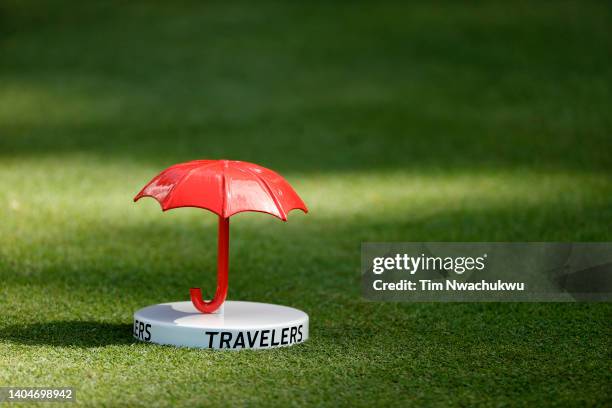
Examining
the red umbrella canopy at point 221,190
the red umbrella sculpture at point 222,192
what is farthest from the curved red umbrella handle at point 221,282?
the red umbrella canopy at point 221,190

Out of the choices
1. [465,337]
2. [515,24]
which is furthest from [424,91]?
[465,337]

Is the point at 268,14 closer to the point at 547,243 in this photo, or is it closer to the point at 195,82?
the point at 195,82

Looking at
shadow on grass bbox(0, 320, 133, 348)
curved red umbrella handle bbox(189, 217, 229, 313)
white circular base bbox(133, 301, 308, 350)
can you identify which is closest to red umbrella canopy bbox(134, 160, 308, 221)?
curved red umbrella handle bbox(189, 217, 229, 313)

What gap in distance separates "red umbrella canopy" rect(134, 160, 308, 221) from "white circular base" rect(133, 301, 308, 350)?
0.34m

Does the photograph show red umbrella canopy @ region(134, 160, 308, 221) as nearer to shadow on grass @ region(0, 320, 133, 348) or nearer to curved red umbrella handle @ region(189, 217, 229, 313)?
curved red umbrella handle @ region(189, 217, 229, 313)

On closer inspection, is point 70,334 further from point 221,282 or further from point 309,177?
point 309,177

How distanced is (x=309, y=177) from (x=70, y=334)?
3.26 meters

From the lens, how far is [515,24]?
1070 centimetres

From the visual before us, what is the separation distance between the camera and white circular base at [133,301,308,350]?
2.86 m

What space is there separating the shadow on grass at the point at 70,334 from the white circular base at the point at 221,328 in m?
0.10

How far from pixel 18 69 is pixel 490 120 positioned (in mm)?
4378

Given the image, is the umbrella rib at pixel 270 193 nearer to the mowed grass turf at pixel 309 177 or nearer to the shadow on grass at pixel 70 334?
the mowed grass turf at pixel 309 177

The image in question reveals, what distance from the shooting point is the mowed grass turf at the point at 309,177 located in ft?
9.00

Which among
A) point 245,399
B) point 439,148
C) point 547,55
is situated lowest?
point 245,399
